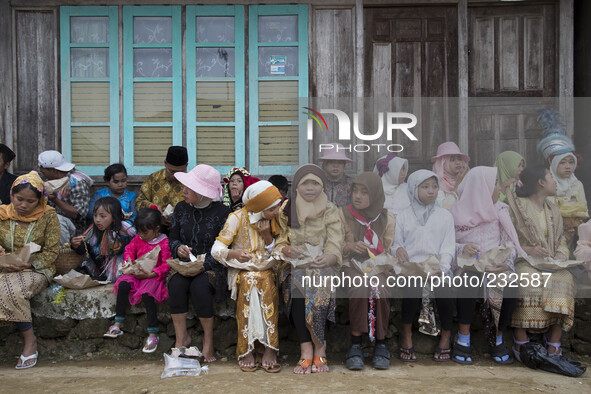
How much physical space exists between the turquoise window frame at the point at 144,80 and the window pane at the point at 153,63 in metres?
0.05

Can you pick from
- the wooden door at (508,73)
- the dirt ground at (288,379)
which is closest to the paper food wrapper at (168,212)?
the dirt ground at (288,379)

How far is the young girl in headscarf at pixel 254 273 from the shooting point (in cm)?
399

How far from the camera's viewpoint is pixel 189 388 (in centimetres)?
365

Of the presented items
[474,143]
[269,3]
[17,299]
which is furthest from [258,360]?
[269,3]

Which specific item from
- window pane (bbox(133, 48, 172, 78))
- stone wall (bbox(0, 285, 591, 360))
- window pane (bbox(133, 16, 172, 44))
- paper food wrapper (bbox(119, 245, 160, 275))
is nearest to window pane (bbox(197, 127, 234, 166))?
window pane (bbox(133, 48, 172, 78))

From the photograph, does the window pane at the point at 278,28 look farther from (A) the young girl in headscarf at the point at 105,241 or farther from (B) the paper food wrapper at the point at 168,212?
(A) the young girl in headscarf at the point at 105,241

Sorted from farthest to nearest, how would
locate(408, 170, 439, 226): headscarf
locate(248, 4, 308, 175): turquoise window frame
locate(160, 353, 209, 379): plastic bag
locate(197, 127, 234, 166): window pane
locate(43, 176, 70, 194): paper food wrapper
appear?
locate(197, 127, 234, 166): window pane < locate(248, 4, 308, 175): turquoise window frame < locate(43, 176, 70, 194): paper food wrapper < locate(408, 170, 439, 226): headscarf < locate(160, 353, 209, 379): plastic bag

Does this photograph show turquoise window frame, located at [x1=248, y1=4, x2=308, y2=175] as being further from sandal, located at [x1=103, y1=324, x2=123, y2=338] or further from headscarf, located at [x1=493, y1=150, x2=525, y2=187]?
sandal, located at [x1=103, y1=324, x2=123, y2=338]

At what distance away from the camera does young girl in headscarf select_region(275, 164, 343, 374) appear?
13.0ft

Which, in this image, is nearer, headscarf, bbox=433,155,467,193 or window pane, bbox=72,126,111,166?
headscarf, bbox=433,155,467,193

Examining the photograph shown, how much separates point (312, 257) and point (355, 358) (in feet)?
2.64

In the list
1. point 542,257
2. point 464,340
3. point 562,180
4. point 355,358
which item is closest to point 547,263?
point 542,257

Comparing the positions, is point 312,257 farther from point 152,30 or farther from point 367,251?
point 152,30

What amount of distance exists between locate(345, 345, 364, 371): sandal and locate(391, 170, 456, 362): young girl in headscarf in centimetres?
41
